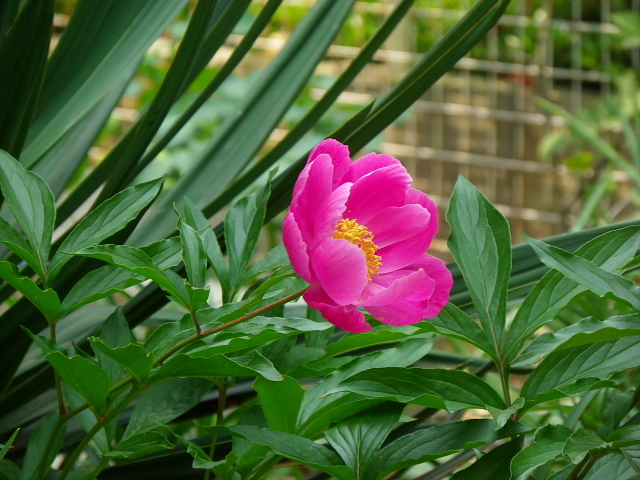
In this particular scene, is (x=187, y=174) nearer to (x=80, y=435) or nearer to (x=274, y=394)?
(x=80, y=435)

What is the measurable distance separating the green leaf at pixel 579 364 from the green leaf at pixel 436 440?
0.02 m

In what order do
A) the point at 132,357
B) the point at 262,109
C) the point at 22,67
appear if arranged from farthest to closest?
the point at 262,109
the point at 22,67
the point at 132,357

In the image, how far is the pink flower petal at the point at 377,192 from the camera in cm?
37

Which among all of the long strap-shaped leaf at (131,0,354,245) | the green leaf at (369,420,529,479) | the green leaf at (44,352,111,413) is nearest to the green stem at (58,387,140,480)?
the green leaf at (44,352,111,413)

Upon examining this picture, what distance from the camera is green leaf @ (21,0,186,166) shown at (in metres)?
0.53

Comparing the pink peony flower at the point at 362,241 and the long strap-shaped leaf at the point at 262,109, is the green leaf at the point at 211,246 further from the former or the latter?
the long strap-shaped leaf at the point at 262,109

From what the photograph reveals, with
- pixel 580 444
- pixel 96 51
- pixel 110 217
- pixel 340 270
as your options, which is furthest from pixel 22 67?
pixel 580 444

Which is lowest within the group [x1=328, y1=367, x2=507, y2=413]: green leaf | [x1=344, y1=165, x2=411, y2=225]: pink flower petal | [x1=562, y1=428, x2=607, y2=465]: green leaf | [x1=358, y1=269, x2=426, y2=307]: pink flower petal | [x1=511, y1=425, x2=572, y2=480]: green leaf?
[x1=511, y1=425, x2=572, y2=480]: green leaf

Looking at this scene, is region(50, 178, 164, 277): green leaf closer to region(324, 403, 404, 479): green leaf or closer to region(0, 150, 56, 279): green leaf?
region(0, 150, 56, 279): green leaf

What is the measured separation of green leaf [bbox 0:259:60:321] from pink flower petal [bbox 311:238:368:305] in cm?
11

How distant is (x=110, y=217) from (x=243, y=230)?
67 mm

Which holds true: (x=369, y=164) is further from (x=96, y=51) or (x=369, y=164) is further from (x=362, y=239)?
(x=96, y=51)

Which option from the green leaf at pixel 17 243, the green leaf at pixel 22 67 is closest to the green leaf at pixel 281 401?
the green leaf at pixel 17 243

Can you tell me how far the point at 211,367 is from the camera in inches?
12.8
